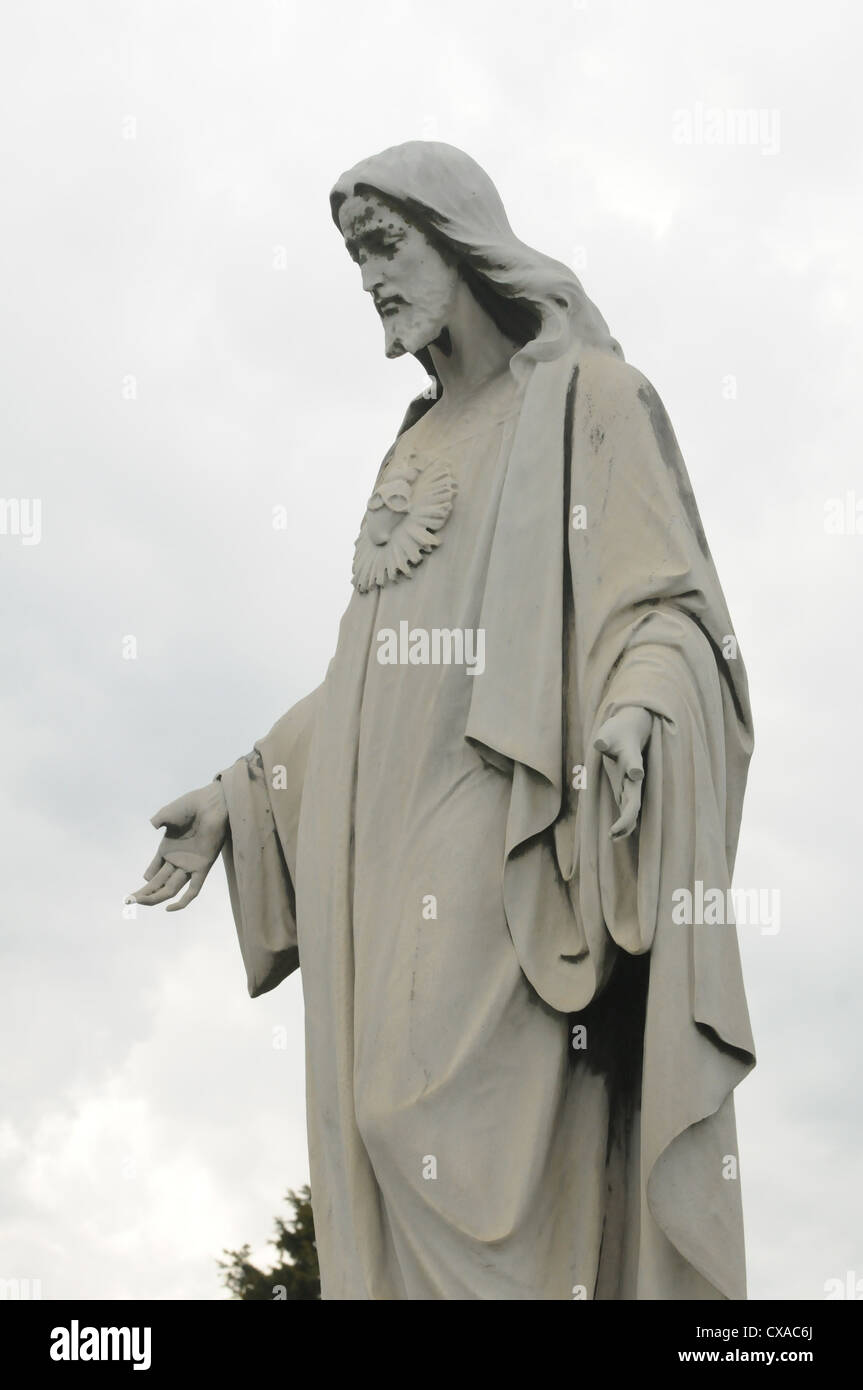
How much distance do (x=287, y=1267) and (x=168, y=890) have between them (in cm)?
1594

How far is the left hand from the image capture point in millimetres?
7172

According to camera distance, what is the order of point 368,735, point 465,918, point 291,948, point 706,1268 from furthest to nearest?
1. point 291,948
2. point 368,735
3. point 465,918
4. point 706,1268

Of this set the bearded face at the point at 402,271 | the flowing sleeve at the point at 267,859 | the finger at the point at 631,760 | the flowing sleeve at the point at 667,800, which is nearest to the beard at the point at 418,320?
the bearded face at the point at 402,271

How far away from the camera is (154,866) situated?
860 centimetres

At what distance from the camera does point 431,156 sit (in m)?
Answer: 8.35

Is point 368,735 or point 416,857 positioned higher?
point 368,735

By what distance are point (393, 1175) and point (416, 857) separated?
1026 millimetres

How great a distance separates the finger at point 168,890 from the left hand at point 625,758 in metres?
1.92

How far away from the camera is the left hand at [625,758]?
717 centimetres

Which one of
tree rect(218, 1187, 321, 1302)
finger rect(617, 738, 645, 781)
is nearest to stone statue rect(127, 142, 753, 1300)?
finger rect(617, 738, 645, 781)

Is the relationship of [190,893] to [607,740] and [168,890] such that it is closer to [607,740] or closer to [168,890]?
[168,890]
